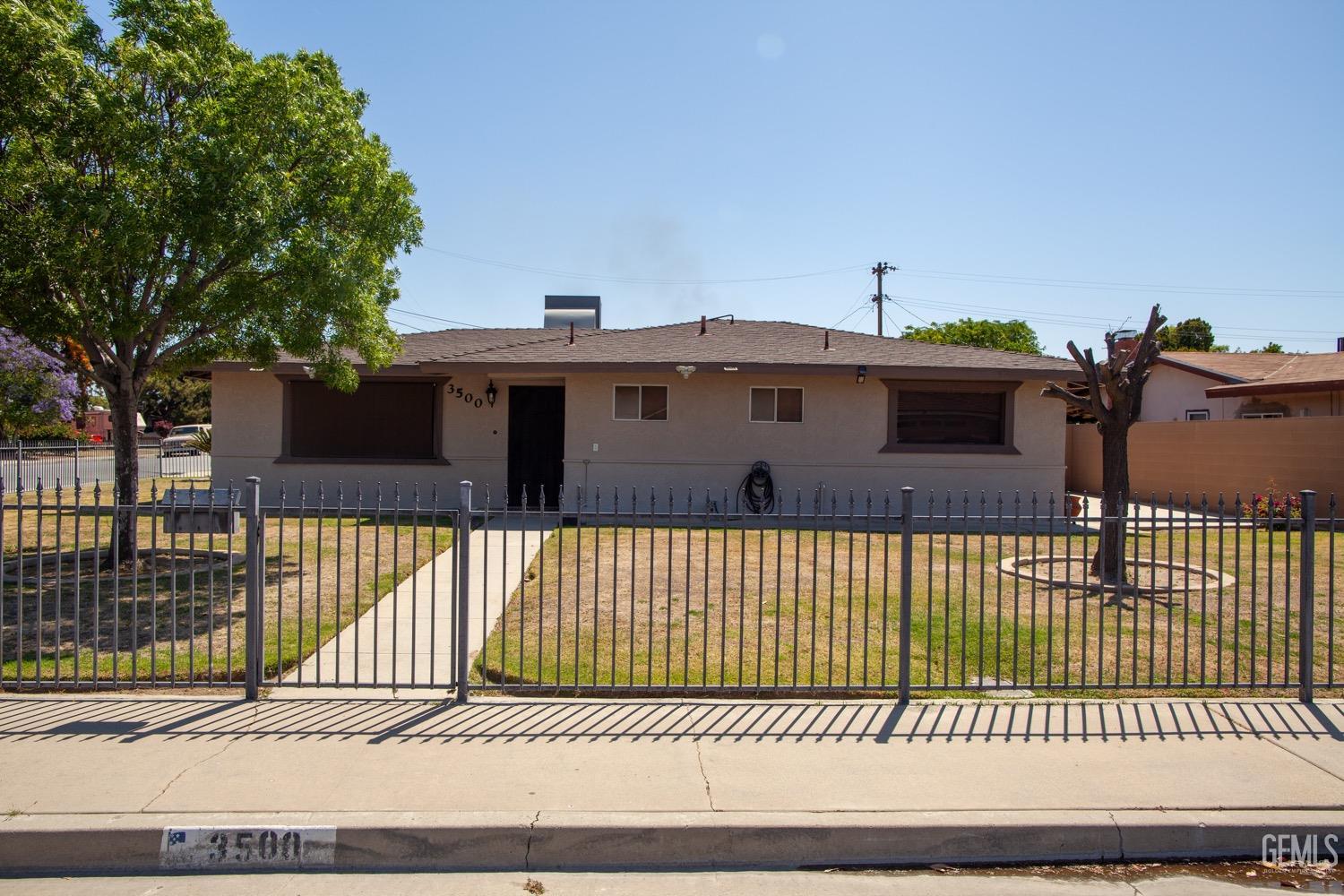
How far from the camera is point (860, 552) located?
1355cm

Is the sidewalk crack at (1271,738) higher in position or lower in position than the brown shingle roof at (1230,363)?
lower

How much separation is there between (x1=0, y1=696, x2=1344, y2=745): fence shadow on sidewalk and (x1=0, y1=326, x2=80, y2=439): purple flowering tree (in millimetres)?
6919

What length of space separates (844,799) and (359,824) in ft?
7.86

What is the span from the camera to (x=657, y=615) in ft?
30.1

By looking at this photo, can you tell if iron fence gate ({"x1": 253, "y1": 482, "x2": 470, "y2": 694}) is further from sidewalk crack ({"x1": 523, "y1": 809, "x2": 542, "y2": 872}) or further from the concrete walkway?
sidewalk crack ({"x1": 523, "y1": 809, "x2": 542, "y2": 872})

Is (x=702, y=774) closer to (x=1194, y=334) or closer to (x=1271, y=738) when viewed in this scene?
(x=1271, y=738)

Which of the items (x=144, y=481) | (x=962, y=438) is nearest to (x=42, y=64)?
(x=962, y=438)

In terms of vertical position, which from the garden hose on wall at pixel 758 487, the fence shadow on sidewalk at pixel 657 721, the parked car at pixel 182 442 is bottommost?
the fence shadow on sidewalk at pixel 657 721

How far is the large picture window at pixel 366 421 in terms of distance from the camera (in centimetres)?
1916

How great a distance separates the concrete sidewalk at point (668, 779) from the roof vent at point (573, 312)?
18.9 m

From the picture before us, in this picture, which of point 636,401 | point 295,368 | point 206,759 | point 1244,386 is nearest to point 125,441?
point 206,759

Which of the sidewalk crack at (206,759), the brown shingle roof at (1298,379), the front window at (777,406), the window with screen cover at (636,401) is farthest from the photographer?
the brown shingle roof at (1298,379)

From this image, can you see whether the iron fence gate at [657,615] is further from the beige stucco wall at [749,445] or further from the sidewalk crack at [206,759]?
the beige stucco wall at [749,445]

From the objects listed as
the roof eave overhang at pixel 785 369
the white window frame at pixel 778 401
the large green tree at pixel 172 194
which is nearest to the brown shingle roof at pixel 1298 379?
the roof eave overhang at pixel 785 369
